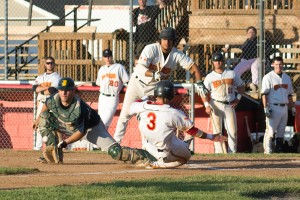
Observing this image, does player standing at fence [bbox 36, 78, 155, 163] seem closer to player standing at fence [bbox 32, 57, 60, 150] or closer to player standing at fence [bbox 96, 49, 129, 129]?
player standing at fence [bbox 32, 57, 60, 150]

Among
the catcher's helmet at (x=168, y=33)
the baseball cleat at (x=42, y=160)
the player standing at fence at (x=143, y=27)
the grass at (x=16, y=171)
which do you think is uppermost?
the player standing at fence at (x=143, y=27)

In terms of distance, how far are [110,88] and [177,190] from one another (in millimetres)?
8276

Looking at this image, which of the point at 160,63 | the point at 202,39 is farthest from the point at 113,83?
the point at 160,63

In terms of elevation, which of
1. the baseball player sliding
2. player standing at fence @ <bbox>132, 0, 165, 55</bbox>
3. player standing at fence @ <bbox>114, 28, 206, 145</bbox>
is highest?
player standing at fence @ <bbox>132, 0, 165, 55</bbox>

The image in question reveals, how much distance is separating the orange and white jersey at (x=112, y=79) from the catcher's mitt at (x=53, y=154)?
4.64 m

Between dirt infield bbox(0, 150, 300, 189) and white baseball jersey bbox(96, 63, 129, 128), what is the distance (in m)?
2.27

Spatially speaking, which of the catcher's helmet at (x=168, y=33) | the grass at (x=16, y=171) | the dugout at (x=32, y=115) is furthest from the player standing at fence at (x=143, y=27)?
the grass at (x=16, y=171)

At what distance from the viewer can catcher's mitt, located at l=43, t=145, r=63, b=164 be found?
49.3ft

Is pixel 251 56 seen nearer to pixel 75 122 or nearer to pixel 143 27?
Result: pixel 143 27

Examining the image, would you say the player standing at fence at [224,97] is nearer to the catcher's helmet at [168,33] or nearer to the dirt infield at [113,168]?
the dirt infield at [113,168]

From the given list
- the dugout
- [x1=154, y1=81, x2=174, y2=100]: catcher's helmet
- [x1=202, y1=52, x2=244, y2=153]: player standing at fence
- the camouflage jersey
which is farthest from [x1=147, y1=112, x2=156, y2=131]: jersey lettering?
the dugout

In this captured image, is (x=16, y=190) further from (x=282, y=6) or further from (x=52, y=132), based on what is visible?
(x=282, y=6)

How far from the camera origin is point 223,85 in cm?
1902

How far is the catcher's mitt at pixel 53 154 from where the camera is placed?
15016 millimetres
